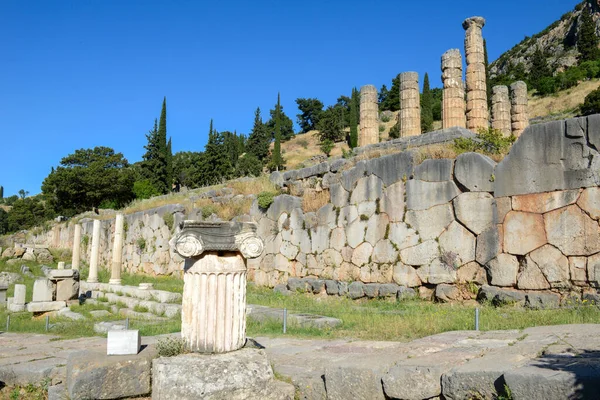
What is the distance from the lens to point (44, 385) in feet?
17.5

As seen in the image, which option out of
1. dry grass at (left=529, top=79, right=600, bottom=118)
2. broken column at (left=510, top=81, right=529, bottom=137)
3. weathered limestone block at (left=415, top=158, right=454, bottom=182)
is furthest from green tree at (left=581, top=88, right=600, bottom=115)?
weathered limestone block at (left=415, top=158, right=454, bottom=182)

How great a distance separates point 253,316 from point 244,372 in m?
4.17

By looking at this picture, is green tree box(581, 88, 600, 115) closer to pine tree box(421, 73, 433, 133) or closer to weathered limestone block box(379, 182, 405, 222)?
pine tree box(421, 73, 433, 133)

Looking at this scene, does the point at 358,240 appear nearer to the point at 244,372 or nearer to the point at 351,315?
the point at 351,315

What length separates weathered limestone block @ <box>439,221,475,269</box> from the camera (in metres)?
8.73

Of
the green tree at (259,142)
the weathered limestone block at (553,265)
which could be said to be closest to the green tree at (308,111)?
the green tree at (259,142)

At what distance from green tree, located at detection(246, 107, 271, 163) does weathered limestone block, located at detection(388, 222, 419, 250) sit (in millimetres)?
47529

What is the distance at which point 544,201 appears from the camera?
7.85 meters

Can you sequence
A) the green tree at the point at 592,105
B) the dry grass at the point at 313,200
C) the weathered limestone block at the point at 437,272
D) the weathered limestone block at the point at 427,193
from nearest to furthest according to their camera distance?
the weathered limestone block at the point at 437,272
the weathered limestone block at the point at 427,193
the dry grass at the point at 313,200
the green tree at the point at 592,105

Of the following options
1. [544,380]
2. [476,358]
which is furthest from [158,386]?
[544,380]

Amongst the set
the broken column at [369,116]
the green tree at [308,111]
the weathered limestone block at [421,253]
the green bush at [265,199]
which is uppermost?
the green tree at [308,111]

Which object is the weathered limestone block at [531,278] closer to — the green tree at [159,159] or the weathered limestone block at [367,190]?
the weathered limestone block at [367,190]

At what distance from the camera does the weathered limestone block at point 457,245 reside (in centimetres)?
873

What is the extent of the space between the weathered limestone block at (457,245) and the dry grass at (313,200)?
3.54 m
